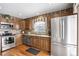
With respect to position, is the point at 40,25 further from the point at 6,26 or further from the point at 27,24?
the point at 6,26

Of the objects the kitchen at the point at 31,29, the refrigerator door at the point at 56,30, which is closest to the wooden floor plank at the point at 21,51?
the kitchen at the point at 31,29

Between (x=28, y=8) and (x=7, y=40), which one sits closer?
(x=28, y=8)

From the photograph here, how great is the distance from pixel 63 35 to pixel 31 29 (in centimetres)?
47

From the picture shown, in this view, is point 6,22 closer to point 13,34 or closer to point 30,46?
point 13,34

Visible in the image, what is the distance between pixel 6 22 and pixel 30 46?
46 centimetres

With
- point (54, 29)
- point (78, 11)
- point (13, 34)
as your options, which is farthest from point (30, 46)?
point (78, 11)

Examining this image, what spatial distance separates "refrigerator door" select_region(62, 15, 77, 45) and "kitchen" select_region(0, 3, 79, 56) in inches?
0.5

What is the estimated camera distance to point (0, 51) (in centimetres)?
93

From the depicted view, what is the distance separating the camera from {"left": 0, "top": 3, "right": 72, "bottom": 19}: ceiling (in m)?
0.85

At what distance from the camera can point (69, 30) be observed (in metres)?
0.99

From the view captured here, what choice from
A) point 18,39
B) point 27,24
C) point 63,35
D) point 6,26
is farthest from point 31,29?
point 63,35

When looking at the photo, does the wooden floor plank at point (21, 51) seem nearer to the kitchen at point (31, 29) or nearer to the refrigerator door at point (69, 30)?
the kitchen at point (31, 29)

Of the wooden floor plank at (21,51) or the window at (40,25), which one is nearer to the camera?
the wooden floor plank at (21,51)

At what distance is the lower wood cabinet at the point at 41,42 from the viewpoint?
104 centimetres
